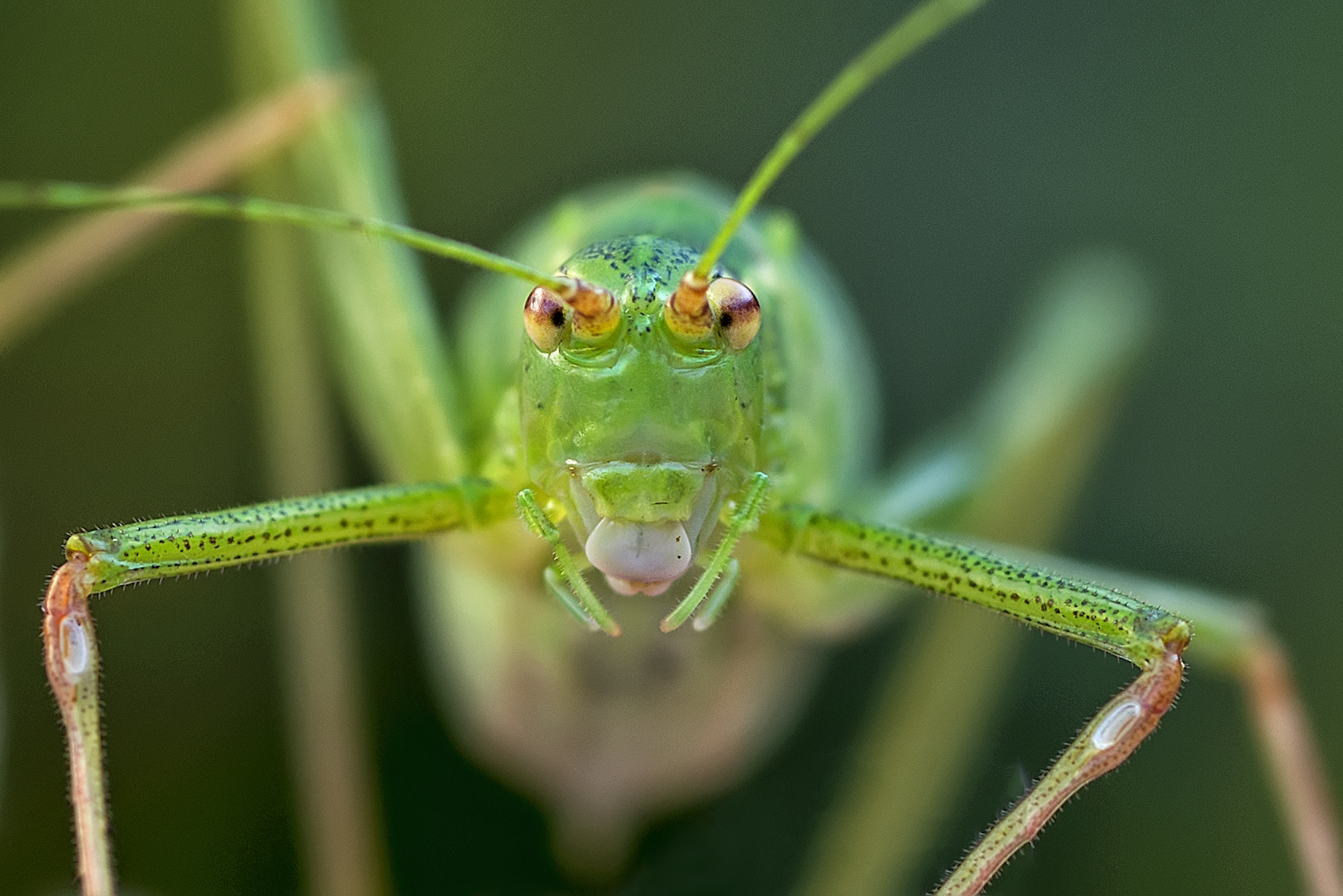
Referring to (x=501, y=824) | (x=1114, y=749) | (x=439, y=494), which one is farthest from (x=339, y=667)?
(x=1114, y=749)

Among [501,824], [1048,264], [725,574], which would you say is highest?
[1048,264]

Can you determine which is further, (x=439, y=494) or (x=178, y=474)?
(x=178, y=474)

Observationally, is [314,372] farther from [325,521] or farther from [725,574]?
[725,574]

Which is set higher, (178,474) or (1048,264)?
(1048,264)

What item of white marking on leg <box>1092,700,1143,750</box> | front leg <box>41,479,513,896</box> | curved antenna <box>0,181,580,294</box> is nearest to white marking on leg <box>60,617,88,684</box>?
front leg <box>41,479,513,896</box>

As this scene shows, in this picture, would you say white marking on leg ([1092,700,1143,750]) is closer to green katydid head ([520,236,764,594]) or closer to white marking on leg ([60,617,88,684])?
green katydid head ([520,236,764,594])

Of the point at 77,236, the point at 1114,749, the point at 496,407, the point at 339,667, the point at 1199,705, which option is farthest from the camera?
the point at 1199,705
